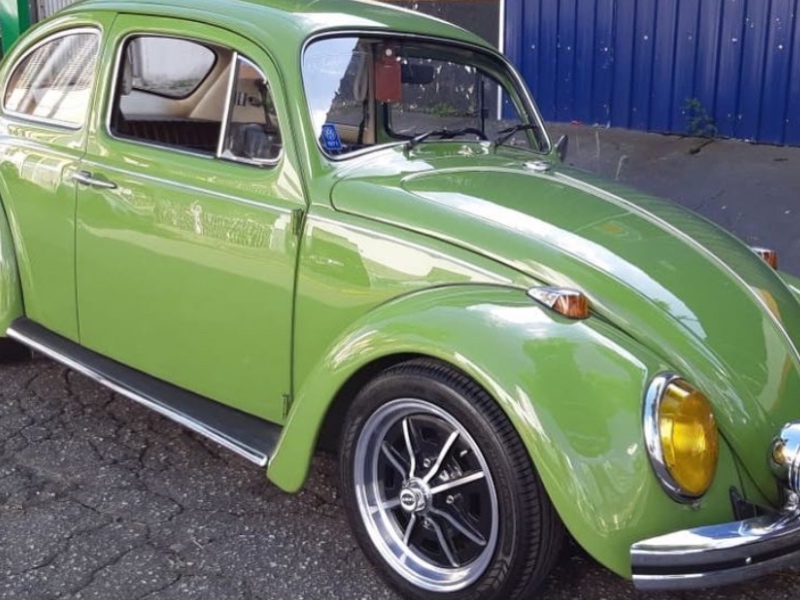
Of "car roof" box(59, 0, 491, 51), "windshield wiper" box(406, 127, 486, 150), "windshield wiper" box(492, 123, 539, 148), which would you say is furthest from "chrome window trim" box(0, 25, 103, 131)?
"windshield wiper" box(492, 123, 539, 148)

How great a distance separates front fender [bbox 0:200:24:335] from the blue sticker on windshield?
1.73 m

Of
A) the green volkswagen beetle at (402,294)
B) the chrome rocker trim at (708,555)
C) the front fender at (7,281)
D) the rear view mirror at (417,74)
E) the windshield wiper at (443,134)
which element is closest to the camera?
the chrome rocker trim at (708,555)

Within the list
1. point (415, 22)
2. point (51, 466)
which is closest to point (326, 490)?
point (51, 466)

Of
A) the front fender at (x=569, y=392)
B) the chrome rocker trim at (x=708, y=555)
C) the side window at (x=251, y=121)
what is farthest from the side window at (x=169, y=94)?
the chrome rocker trim at (x=708, y=555)

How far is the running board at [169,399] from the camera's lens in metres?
3.13

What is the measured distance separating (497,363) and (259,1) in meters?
1.89

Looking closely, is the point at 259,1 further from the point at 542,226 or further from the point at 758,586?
the point at 758,586

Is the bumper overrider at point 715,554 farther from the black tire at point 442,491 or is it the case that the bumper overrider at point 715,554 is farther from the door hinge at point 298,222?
the door hinge at point 298,222

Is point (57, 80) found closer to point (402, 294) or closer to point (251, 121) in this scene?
point (251, 121)

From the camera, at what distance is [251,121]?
3.35 metres

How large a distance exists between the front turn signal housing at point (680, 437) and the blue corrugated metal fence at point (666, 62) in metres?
5.60

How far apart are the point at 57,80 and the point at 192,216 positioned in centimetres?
129

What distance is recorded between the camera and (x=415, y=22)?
3.80 meters

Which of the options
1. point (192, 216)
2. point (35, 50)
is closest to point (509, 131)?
point (192, 216)
